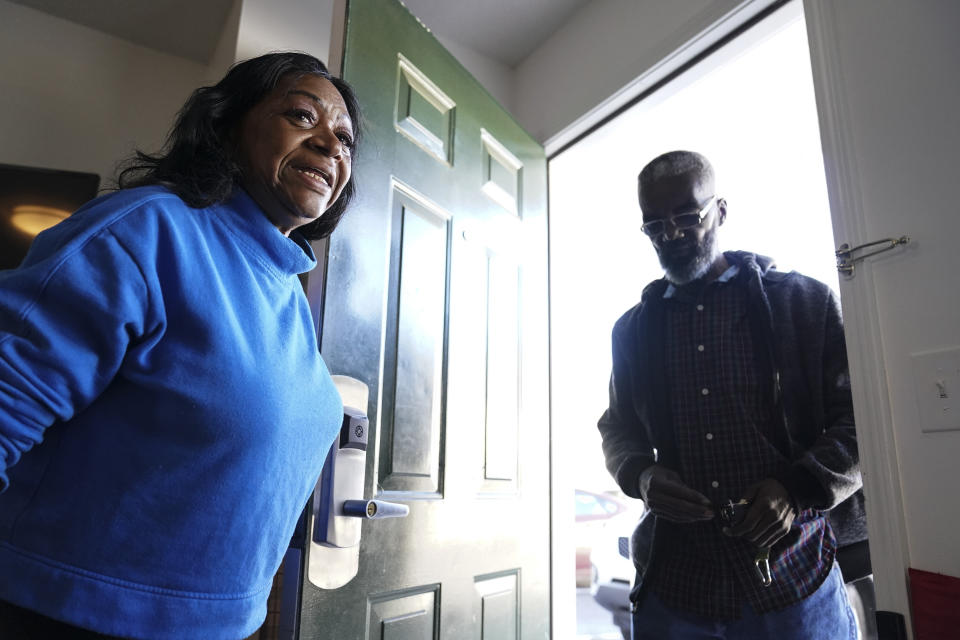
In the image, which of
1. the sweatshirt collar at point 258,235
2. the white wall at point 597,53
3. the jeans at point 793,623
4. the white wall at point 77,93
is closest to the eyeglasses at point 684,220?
the white wall at point 597,53

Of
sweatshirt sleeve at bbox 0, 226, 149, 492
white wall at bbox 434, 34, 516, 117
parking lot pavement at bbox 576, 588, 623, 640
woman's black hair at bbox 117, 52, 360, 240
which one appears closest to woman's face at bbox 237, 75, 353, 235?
woman's black hair at bbox 117, 52, 360, 240

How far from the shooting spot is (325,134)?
3.23ft

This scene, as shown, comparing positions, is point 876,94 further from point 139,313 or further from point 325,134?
point 139,313

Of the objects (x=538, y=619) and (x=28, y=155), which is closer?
(x=538, y=619)

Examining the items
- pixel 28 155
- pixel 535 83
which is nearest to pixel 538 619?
pixel 535 83

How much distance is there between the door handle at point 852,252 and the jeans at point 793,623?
0.62 metres

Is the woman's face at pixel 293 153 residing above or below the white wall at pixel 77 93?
below

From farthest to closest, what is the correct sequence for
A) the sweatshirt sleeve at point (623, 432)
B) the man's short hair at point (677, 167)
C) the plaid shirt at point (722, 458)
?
the man's short hair at point (677, 167), the sweatshirt sleeve at point (623, 432), the plaid shirt at point (722, 458)

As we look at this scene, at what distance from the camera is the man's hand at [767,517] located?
4.09 feet

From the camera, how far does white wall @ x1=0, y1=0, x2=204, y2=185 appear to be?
7.00 ft

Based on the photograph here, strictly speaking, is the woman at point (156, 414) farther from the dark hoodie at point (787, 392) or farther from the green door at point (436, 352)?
the dark hoodie at point (787, 392)

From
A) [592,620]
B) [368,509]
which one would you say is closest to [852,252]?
[368,509]

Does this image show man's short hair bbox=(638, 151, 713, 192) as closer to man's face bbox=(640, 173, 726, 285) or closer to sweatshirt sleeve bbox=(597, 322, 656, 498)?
man's face bbox=(640, 173, 726, 285)

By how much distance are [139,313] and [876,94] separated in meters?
1.39
